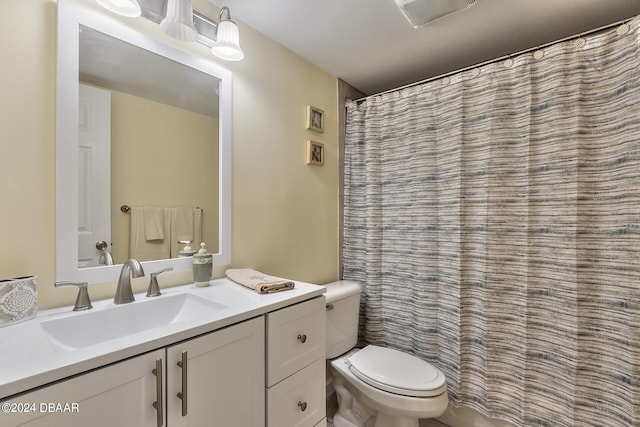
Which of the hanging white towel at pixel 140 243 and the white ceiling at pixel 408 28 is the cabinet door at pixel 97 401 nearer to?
the hanging white towel at pixel 140 243

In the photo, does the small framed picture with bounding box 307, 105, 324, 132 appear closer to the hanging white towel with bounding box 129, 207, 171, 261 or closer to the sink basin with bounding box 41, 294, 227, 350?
the hanging white towel with bounding box 129, 207, 171, 261

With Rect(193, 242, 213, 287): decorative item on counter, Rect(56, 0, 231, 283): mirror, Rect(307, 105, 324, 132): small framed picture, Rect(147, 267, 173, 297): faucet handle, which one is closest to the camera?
Rect(56, 0, 231, 283): mirror

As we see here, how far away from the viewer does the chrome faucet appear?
98 centimetres

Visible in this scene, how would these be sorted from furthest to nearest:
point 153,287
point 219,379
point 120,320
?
point 153,287, point 120,320, point 219,379

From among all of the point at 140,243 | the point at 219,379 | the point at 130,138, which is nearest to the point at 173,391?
the point at 219,379

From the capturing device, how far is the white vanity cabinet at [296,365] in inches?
39.7

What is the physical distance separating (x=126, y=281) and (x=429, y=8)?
1663mm

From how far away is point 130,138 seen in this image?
1125mm

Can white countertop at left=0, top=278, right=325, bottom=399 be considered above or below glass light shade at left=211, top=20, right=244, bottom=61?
below

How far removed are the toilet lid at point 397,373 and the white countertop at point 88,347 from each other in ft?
2.13

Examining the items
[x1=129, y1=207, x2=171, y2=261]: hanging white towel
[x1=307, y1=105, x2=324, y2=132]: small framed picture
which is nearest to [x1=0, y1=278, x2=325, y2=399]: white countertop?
[x1=129, y1=207, x2=171, y2=261]: hanging white towel

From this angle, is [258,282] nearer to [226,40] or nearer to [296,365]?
[296,365]

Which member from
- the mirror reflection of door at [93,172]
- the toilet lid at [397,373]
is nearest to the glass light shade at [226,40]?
the mirror reflection of door at [93,172]

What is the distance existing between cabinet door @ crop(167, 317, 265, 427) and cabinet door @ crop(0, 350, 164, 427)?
5 centimetres
